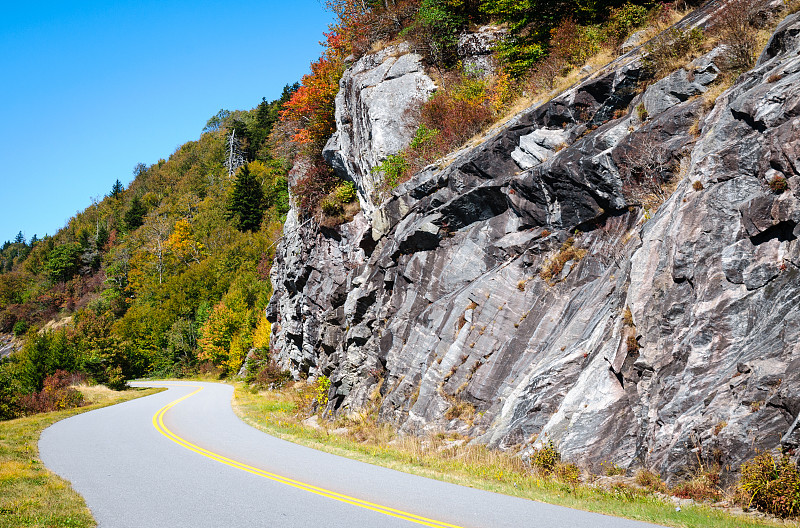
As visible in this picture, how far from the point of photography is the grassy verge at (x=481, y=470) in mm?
7266

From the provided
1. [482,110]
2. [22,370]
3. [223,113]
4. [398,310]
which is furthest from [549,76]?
[223,113]

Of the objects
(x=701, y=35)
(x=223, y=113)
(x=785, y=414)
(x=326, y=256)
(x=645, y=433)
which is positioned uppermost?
(x=223, y=113)

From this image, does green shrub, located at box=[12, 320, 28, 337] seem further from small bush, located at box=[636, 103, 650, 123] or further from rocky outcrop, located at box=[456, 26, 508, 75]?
small bush, located at box=[636, 103, 650, 123]

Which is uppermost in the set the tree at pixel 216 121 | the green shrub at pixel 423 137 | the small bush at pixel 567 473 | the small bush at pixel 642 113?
the tree at pixel 216 121

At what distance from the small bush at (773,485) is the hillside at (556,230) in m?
0.38

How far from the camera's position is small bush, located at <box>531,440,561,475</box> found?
32.5ft

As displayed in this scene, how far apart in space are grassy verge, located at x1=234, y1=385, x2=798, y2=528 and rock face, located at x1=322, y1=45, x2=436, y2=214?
12.9 metres

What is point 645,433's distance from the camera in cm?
916

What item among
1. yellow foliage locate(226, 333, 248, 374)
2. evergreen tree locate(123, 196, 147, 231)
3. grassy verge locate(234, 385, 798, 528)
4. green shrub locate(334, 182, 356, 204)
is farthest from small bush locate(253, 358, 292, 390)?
evergreen tree locate(123, 196, 147, 231)

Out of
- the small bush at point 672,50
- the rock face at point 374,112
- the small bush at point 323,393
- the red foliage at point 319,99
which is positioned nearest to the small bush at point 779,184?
the small bush at point 672,50

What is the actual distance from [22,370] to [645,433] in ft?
143

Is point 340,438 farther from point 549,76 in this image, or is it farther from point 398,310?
point 549,76

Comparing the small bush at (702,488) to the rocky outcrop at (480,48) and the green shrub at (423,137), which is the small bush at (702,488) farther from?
the rocky outcrop at (480,48)

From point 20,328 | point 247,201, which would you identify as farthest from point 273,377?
point 20,328
